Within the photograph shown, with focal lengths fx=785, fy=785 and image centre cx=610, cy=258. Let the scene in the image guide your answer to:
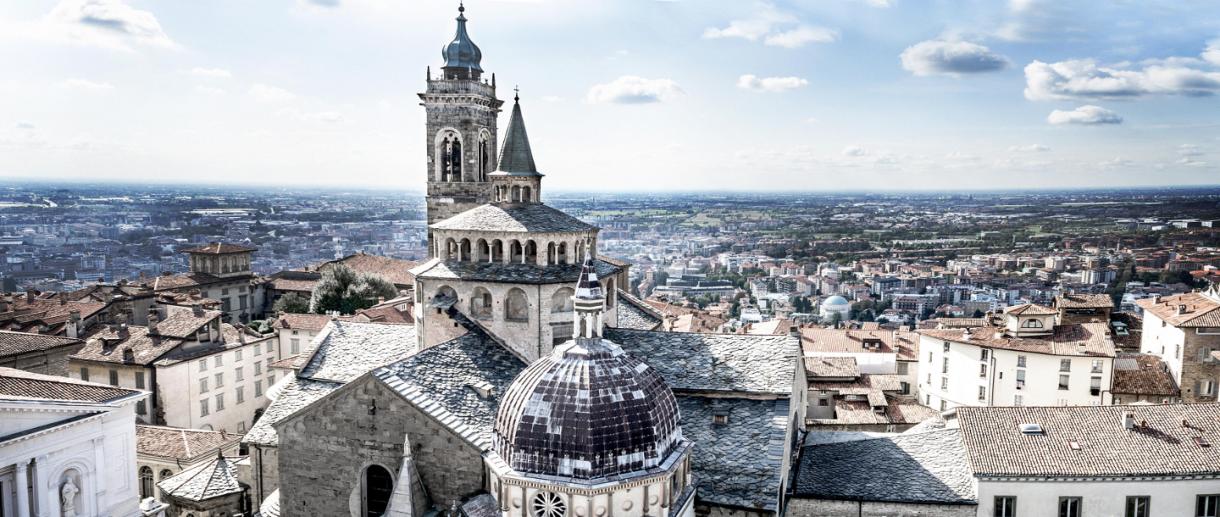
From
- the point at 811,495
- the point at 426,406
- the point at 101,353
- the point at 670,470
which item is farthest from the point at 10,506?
the point at 101,353

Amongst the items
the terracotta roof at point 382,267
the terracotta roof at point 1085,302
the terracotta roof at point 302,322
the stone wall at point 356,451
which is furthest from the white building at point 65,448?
the terracotta roof at point 1085,302

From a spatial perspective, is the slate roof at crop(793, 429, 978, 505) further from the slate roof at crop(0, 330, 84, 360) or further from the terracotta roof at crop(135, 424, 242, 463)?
the slate roof at crop(0, 330, 84, 360)

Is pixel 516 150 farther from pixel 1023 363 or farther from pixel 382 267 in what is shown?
pixel 382 267

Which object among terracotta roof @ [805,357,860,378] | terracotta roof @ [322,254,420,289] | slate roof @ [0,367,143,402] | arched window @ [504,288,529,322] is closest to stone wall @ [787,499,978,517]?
arched window @ [504,288,529,322]

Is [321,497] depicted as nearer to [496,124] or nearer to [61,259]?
[496,124]

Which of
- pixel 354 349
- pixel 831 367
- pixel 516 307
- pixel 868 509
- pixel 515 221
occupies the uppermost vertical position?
pixel 515 221

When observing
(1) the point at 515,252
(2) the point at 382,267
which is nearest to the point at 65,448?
(1) the point at 515,252

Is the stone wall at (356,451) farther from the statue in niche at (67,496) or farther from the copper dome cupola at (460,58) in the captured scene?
A: the copper dome cupola at (460,58)
